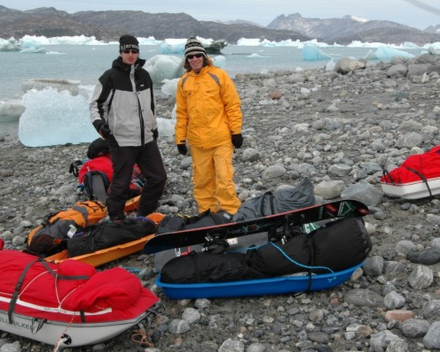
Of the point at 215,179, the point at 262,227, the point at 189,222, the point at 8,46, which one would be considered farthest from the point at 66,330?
the point at 8,46

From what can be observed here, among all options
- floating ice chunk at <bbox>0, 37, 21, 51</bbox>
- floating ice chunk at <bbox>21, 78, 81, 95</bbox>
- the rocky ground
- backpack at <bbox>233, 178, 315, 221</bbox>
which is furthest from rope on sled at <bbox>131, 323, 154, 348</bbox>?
floating ice chunk at <bbox>0, 37, 21, 51</bbox>

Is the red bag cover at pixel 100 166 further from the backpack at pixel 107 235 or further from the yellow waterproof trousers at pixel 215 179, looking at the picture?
the backpack at pixel 107 235

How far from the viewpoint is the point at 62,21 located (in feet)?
357

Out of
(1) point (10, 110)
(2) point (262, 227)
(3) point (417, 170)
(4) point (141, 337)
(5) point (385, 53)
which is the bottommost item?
(1) point (10, 110)

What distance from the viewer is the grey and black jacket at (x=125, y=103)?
4.47m

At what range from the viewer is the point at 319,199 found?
5.02m

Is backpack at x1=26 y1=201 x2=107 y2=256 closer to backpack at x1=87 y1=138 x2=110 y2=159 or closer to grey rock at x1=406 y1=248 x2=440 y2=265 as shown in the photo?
backpack at x1=87 y1=138 x2=110 y2=159

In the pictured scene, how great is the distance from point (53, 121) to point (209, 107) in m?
7.09

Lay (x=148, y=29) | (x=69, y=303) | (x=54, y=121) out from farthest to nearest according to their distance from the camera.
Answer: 1. (x=148, y=29)
2. (x=54, y=121)
3. (x=69, y=303)

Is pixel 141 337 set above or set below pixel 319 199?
below

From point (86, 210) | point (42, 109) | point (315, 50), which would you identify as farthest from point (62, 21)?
point (86, 210)

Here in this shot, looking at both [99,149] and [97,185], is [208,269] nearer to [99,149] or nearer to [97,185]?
[97,185]

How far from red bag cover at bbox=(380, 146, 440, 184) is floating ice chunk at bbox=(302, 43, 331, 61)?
39957 mm

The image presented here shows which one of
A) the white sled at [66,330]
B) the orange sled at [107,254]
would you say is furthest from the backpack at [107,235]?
the white sled at [66,330]
